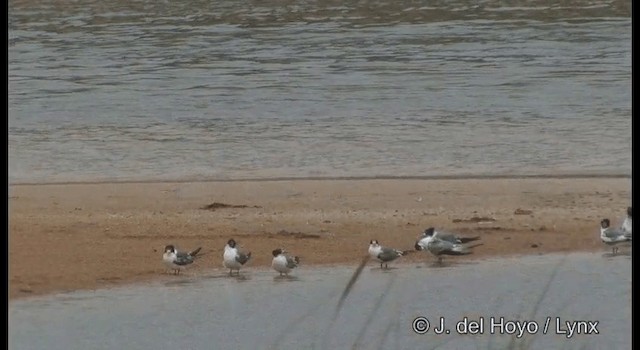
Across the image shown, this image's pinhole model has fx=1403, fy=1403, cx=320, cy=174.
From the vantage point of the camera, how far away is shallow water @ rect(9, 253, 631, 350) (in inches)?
238

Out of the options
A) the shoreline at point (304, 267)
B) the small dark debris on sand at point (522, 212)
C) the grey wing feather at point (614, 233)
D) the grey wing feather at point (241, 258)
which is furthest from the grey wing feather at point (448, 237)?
the grey wing feather at point (241, 258)

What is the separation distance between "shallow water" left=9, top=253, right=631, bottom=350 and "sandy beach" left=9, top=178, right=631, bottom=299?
0.17m

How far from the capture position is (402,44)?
1155 cm

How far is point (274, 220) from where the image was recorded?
7566 millimetres

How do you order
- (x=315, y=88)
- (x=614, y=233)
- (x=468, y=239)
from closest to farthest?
(x=614, y=233), (x=468, y=239), (x=315, y=88)

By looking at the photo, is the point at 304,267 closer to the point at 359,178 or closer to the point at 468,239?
the point at 468,239

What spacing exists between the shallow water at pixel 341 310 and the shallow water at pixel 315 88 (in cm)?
148

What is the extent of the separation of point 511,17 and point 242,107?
3734mm

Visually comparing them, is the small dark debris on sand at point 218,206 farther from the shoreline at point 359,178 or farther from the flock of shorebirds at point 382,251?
the flock of shorebirds at point 382,251

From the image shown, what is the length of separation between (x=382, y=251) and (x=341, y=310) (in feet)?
1.83

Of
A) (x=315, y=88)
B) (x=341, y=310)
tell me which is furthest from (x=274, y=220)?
(x=315, y=88)

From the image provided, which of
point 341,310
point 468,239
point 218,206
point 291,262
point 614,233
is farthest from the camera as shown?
point 218,206

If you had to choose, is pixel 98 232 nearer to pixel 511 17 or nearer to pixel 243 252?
pixel 243 252

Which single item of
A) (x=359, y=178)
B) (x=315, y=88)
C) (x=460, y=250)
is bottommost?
(x=460, y=250)
